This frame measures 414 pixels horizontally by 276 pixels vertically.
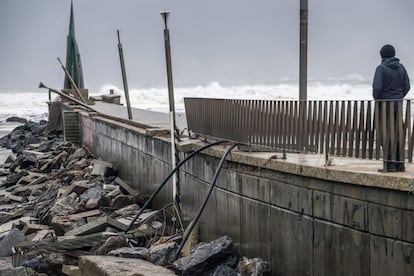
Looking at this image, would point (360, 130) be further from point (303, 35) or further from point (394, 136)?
point (303, 35)

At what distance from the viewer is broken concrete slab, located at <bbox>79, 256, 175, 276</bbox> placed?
298 inches

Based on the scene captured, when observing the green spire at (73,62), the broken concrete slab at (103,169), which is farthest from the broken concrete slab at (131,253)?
the green spire at (73,62)

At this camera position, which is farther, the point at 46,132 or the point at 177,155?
the point at 46,132

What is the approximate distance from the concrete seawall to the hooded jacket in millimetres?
1223

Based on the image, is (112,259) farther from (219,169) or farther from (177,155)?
(177,155)

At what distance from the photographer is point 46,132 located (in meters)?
32.8

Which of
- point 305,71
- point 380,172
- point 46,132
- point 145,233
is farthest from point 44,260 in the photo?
point 46,132

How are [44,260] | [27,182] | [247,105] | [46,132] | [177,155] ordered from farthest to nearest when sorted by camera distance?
[46,132]
[27,182]
[177,155]
[44,260]
[247,105]

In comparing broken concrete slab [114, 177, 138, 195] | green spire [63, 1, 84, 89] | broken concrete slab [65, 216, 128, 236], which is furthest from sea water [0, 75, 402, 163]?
broken concrete slab [65, 216, 128, 236]

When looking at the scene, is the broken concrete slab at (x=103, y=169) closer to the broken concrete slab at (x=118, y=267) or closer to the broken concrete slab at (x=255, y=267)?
the broken concrete slab at (x=118, y=267)

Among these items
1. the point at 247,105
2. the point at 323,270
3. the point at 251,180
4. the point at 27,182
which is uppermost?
the point at 247,105

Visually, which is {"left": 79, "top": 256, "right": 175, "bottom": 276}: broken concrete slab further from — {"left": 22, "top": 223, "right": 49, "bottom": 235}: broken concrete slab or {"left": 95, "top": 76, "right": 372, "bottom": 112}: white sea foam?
{"left": 95, "top": 76, "right": 372, "bottom": 112}: white sea foam

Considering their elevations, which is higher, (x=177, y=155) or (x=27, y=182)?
(x=177, y=155)

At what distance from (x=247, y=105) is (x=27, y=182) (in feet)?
41.1
